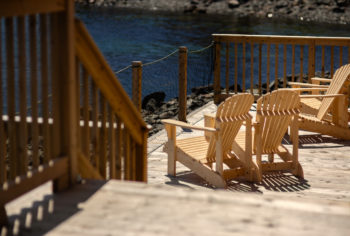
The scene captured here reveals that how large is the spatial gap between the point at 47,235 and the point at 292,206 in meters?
1.26

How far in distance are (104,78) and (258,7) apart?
5030 cm

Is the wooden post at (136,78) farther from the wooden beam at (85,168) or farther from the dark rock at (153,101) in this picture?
the dark rock at (153,101)

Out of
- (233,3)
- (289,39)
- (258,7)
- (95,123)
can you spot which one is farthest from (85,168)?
(233,3)

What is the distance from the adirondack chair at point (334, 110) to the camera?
26.0ft

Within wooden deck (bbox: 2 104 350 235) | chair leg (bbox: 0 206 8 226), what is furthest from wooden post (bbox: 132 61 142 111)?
chair leg (bbox: 0 206 8 226)

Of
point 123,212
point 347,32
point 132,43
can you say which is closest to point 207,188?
point 123,212

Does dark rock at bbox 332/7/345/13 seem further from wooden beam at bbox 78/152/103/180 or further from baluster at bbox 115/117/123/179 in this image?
wooden beam at bbox 78/152/103/180

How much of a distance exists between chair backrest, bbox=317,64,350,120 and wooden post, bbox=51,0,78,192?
15.8ft

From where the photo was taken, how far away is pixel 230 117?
599 centimetres

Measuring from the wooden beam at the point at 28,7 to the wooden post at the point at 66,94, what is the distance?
9 centimetres

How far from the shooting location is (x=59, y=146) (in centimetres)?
362

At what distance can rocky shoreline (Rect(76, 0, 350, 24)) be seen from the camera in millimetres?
49031

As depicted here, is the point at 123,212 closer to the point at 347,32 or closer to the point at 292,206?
the point at 292,206

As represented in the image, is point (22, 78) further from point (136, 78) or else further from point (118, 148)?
point (136, 78)
